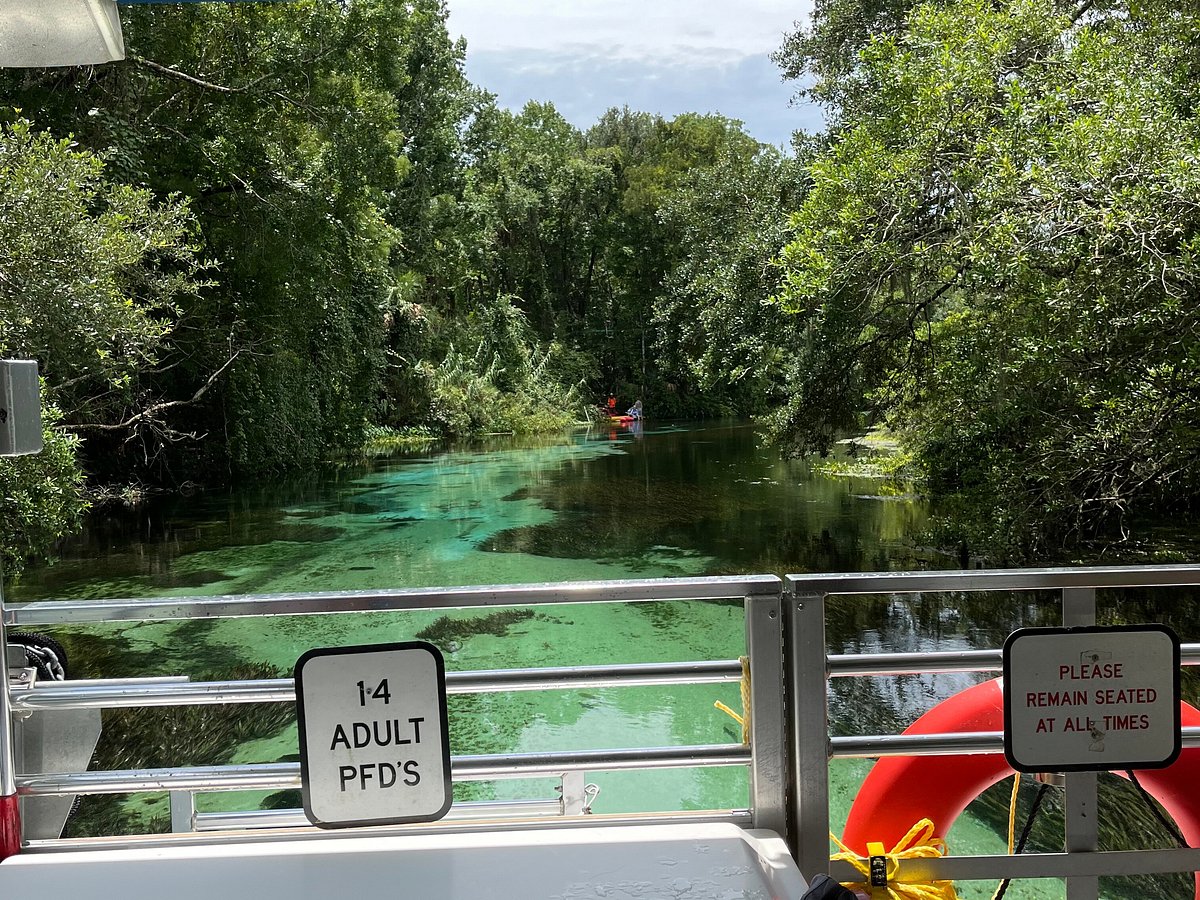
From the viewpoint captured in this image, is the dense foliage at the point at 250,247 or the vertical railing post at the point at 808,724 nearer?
the vertical railing post at the point at 808,724

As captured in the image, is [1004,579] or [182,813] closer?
[1004,579]

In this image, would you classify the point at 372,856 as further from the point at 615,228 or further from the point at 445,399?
the point at 615,228

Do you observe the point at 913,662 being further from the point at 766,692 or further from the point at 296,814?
Answer: the point at 296,814

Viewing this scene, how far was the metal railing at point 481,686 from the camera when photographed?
1768mm

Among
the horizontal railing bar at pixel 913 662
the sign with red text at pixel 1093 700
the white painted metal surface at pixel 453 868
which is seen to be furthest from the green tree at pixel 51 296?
the sign with red text at pixel 1093 700

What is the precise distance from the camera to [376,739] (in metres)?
1.79

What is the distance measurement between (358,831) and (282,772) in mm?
216

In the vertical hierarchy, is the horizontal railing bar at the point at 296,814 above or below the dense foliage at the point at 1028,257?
below

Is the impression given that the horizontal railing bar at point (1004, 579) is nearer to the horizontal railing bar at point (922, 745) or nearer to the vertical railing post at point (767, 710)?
the vertical railing post at point (767, 710)

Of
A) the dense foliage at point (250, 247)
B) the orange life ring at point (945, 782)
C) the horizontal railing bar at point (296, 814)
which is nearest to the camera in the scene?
the orange life ring at point (945, 782)

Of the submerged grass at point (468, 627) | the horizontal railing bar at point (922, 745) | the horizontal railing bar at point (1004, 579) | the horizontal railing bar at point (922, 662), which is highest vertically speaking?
the horizontal railing bar at point (1004, 579)

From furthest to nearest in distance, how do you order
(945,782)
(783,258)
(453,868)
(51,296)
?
(783,258)
(51,296)
(945,782)
(453,868)

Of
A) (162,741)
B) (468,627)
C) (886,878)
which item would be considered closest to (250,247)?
(468,627)

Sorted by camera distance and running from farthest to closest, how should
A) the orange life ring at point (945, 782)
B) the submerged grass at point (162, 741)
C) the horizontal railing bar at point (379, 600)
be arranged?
1. the submerged grass at point (162, 741)
2. the orange life ring at point (945, 782)
3. the horizontal railing bar at point (379, 600)
